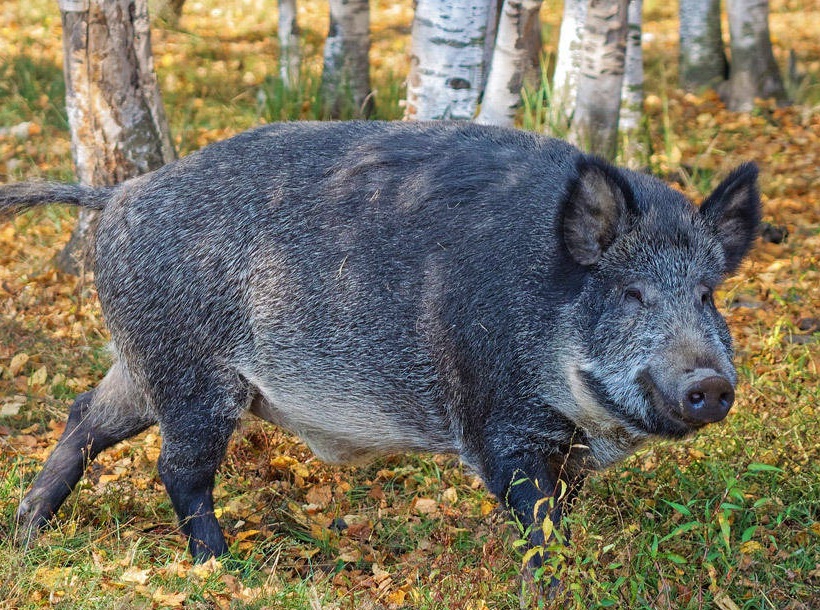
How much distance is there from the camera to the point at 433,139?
425 centimetres

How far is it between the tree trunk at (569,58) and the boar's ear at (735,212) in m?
4.23

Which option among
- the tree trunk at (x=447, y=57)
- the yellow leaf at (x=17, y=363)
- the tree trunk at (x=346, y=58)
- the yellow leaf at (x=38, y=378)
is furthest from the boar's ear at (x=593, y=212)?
the tree trunk at (x=346, y=58)

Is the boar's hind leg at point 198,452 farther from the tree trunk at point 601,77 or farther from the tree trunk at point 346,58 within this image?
the tree trunk at point 346,58

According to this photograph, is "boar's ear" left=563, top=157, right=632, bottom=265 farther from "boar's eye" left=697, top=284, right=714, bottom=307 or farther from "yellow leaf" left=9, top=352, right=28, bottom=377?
"yellow leaf" left=9, top=352, right=28, bottom=377

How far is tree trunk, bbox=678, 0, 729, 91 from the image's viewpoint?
35.3 feet

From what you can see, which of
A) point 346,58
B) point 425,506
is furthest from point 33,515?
point 346,58

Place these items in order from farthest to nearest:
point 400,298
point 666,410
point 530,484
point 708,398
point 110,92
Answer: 1. point 110,92
2. point 400,298
3. point 530,484
4. point 666,410
5. point 708,398

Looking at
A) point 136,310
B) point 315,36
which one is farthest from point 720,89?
point 136,310

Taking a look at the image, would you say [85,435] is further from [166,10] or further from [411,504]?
[166,10]

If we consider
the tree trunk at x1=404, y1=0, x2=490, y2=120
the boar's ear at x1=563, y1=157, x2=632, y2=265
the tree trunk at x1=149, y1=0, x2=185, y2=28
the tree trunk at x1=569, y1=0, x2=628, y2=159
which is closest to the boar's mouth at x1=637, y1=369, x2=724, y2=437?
the boar's ear at x1=563, y1=157, x2=632, y2=265

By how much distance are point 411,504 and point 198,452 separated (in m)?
1.01

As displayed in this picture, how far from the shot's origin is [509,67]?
7.03 metres

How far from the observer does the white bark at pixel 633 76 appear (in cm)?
880

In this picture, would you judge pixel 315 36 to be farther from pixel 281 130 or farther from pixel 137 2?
pixel 281 130
